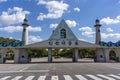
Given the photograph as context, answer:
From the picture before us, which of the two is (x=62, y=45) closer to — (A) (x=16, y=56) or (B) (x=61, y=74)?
(A) (x=16, y=56)

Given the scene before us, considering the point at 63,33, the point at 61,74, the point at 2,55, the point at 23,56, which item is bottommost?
the point at 61,74

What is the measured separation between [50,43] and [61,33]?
387cm

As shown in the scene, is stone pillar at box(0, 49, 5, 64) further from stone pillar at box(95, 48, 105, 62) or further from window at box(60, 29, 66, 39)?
stone pillar at box(95, 48, 105, 62)

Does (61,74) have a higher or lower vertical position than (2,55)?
lower

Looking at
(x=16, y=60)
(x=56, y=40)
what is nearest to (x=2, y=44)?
(x=16, y=60)

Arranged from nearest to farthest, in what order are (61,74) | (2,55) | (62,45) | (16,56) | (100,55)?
(61,74)
(62,45)
(2,55)
(16,56)
(100,55)

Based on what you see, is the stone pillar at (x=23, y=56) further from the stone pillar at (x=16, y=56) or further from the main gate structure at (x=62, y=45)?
A: the stone pillar at (x=16, y=56)

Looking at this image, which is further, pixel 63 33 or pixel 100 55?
pixel 100 55

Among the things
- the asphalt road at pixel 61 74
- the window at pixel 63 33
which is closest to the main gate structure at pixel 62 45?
the window at pixel 63 33

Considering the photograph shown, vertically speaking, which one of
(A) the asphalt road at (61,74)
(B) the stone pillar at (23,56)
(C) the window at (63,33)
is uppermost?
(C) the window at (63,33)

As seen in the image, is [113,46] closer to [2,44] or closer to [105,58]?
[105,58]

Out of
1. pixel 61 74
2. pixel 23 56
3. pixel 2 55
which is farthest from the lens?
pixel 23 56

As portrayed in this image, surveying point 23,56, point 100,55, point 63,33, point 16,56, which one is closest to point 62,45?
point 63,33

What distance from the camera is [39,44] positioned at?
39.4 m
